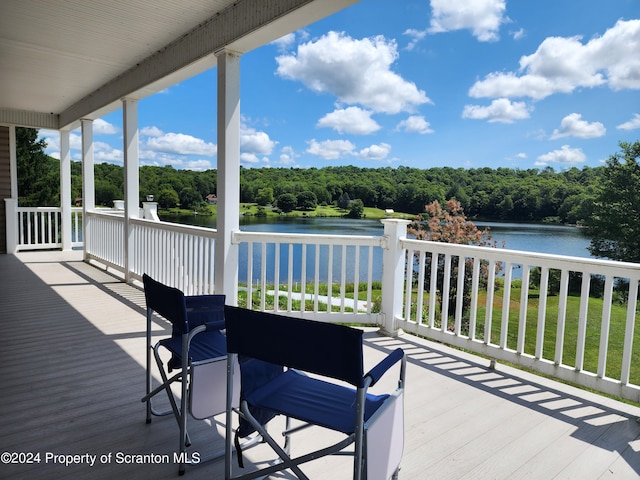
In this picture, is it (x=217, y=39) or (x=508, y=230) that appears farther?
(x=508, y=230)

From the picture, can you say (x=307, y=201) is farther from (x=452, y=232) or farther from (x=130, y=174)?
(x=130, y=174)

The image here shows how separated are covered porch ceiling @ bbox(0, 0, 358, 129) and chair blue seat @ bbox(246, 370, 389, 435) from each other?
2.60 m

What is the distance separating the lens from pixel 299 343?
1.50m

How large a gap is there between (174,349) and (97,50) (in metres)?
4.52

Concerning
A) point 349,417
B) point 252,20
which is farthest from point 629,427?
point 252,20

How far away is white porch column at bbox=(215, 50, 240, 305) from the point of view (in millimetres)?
4223

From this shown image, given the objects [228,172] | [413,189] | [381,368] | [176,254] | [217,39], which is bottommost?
[176,254]

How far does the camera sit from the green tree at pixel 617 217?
12.5 meters

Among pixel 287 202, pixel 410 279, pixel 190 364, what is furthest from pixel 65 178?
pixel 190 364

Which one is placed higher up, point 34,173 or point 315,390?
point 34,173

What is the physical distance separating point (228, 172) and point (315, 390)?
9.41 ft

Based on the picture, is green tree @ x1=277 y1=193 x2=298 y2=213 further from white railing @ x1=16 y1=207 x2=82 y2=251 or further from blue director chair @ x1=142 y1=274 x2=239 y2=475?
blue director chair @ x1=142 y1=274 x2=239 y2=475

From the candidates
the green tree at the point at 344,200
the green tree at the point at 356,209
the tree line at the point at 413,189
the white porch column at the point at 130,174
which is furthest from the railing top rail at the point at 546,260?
the green tree at the point at 344,200

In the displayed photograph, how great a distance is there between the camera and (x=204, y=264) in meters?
4.84
